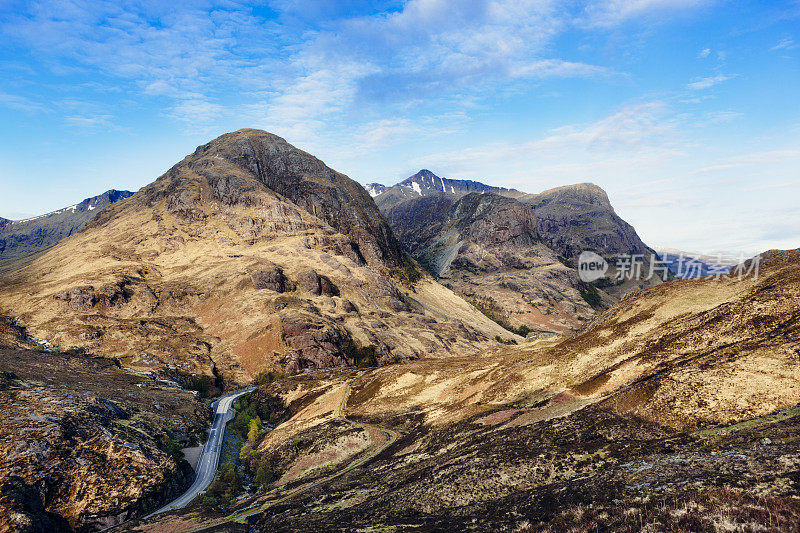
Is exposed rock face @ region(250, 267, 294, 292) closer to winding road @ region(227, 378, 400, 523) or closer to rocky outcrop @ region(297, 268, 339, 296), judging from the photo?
rocky outcrop @ region(297, 268, 339, 296)

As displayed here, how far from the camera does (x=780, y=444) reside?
2336 cm

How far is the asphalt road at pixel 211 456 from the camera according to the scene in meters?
57.1

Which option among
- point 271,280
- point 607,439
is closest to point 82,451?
point 607,439

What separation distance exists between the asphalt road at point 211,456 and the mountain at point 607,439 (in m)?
9.73

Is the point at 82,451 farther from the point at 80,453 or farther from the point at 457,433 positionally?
the point at 457,433

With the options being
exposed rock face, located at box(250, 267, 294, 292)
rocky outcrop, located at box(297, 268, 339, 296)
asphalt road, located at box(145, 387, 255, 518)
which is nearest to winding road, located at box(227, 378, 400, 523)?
asphalt road, located at box(145, 387, 255, 518)

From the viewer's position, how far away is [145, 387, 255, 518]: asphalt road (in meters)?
57.1

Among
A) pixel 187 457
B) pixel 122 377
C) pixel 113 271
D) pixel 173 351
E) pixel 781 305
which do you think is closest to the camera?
pixel 781 305

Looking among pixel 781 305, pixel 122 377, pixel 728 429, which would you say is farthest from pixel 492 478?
pixel 122 377

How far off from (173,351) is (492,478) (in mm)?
126087

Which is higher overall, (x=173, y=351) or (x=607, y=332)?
(x=607, y=332)

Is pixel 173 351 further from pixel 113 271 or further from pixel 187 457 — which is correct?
pixel 113 271

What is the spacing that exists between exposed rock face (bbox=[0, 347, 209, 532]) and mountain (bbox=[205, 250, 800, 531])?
1148cm

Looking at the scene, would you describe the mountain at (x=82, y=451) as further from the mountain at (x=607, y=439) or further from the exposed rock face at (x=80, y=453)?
the mountain at (x=607, y=439)
